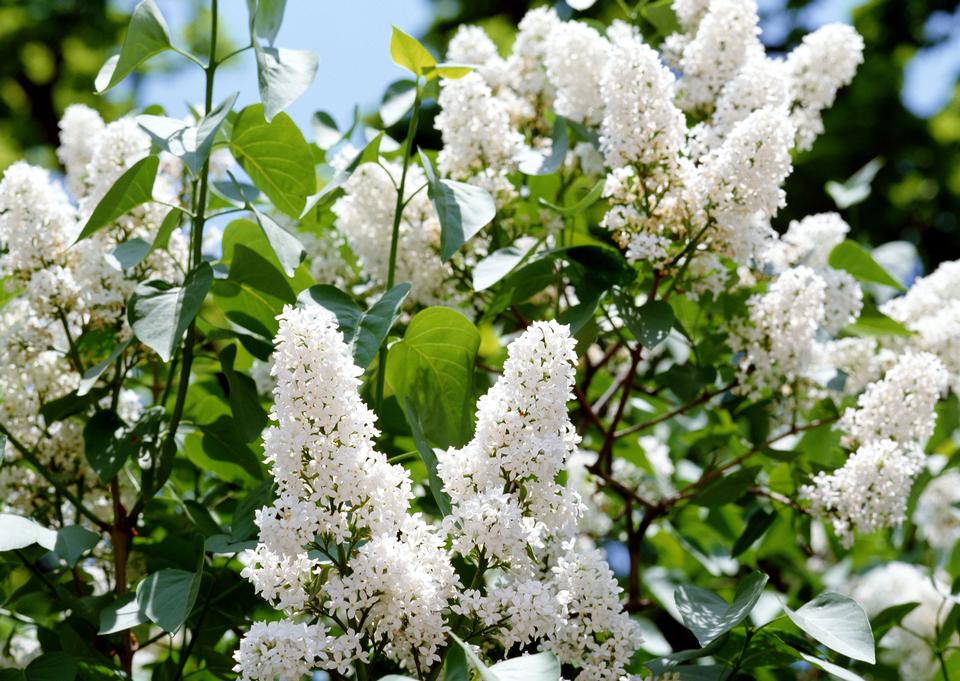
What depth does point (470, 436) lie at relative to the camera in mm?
1446

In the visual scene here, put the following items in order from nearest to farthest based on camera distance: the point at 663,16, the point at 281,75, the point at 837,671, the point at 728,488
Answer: the point at 837,671 < the point at 281,75 < the point at 728,488 < the point at 663,16

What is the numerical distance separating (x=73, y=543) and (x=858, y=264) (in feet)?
4.47

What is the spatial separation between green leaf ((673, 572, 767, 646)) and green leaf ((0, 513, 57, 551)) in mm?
719

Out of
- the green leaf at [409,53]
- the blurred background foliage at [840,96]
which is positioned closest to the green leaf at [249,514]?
the green leaf at [409,53]

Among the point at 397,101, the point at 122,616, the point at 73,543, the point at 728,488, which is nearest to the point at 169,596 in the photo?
the point at 122,616

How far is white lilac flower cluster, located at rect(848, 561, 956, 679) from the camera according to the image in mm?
2605

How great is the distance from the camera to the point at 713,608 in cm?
127

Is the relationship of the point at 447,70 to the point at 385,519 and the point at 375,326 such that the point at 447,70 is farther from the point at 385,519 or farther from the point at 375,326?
the point at 385,519

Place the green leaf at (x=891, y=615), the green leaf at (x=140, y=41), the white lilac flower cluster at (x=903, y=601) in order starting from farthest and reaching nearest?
the white lilac flower cluster at (x=903, y=601)
the green leaf at (x=891, y=615)
the green leaf at (x=140, y=41)

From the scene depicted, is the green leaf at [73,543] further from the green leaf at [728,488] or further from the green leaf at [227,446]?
the green leaf at [728,488]

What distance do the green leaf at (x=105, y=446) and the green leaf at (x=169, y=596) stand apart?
252 mm

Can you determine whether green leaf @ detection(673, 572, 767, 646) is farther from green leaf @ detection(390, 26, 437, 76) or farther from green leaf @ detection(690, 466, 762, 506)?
green leaf @ detection(390, 26, 437, 76)

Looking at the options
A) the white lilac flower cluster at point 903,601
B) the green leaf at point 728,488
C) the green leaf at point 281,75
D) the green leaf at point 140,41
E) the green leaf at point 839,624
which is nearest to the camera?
the green leaf at point 839,624

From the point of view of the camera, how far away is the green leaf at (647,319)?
60.4 inches
